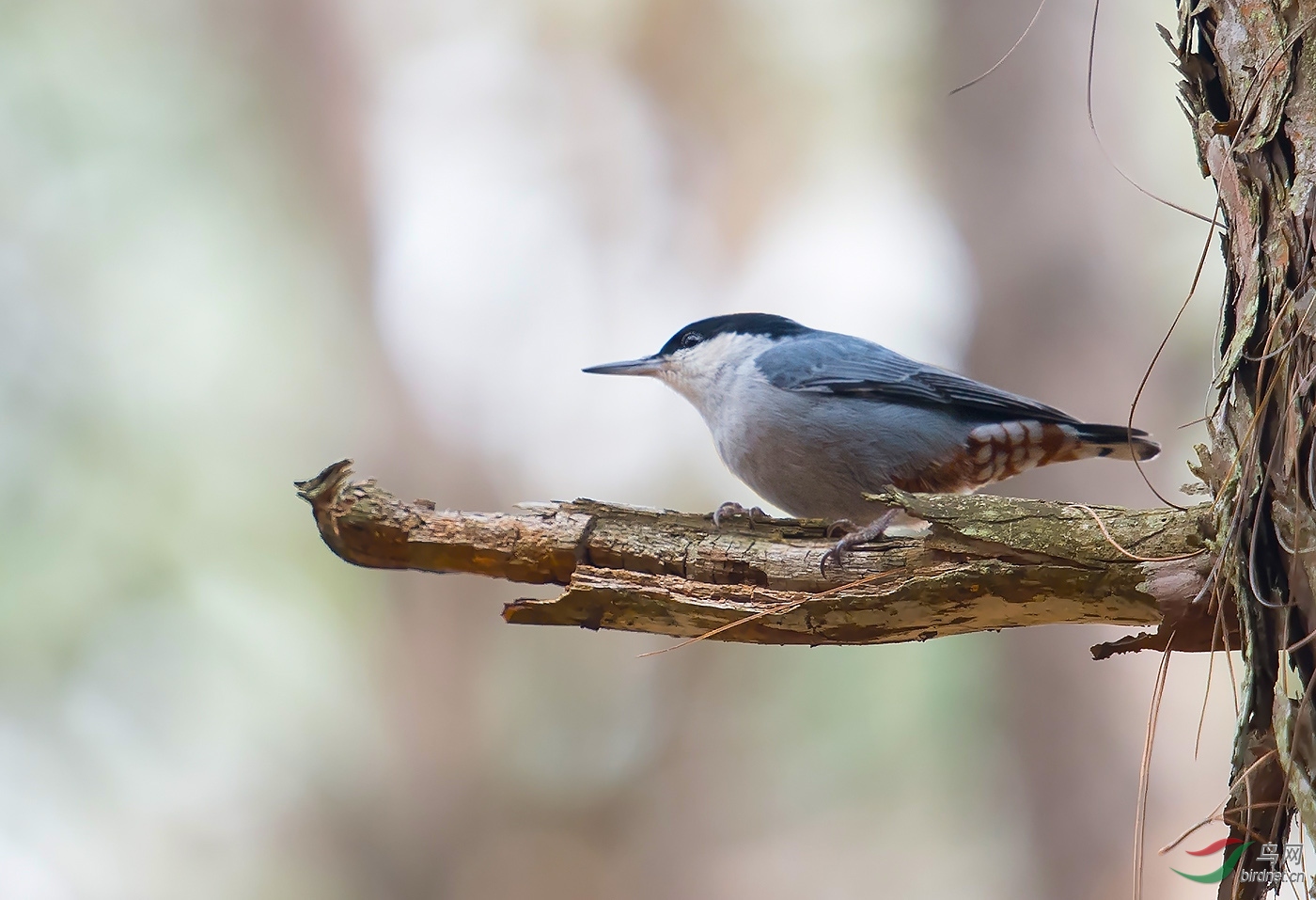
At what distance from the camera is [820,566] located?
1882 mm

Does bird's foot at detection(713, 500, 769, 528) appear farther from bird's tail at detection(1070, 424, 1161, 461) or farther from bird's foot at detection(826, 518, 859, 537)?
bird's tail at detection(1070, 424, 1161, 461)

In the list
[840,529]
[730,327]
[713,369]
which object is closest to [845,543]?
[840,529]

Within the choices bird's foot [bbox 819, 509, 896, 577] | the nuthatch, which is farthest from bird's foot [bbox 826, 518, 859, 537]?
the nuthatch

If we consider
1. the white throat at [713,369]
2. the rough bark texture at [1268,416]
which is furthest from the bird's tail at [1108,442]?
the rough bark texture at [1268,416]

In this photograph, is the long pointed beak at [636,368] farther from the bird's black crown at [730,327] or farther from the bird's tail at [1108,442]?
the bird's tail at [1108,442]

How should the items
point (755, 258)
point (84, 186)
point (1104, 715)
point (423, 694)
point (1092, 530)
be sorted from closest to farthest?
point (1092, 530)
point (1104, 715)
point (84, 186)
point (423, 694)
point (755, 258)

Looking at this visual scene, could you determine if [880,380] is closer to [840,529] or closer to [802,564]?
[840,529]

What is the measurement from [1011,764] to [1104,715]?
483 millimetres

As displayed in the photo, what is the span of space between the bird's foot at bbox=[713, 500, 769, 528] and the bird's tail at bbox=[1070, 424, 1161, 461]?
951mm

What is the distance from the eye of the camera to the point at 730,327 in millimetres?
3613

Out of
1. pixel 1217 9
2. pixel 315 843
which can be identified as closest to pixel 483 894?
pixel 315 843

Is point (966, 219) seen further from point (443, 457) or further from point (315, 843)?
point (315, 843)

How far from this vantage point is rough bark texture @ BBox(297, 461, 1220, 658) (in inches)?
61.0

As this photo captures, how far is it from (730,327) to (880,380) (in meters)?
0.82
